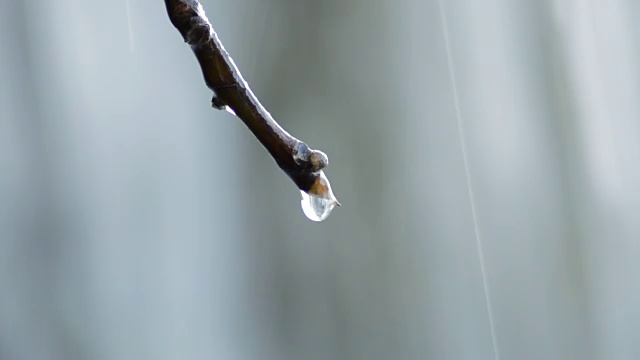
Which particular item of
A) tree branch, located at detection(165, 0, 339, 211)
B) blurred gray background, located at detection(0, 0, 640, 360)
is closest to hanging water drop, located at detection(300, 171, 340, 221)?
tree branch, located at detection(165, 0, 339, 211)

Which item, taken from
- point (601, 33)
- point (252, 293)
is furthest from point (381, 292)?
point (601, 33)

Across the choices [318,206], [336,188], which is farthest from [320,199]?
[336,188]

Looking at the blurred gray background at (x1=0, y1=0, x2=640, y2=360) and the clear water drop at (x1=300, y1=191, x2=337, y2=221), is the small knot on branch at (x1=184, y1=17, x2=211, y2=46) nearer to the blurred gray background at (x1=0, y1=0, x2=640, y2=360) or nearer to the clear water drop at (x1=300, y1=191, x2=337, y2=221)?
the clear water drop at (x1=300, y1=191, x2=337, y2=221)

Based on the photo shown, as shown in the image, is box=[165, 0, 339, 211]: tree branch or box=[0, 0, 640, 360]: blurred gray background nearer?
box=[165, 0, 339, 211]: tree branch

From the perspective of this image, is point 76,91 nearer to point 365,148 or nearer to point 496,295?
point 365,148

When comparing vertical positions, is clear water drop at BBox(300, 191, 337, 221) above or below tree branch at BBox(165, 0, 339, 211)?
below

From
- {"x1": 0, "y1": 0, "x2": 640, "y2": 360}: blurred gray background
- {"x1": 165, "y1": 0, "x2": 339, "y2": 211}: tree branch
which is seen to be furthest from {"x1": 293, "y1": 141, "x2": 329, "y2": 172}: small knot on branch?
{"x1": 0, "y1": 0, "x2": 640, "y2": 360}: blurred gray background


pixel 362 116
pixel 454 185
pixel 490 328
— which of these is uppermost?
pixel 362 116
